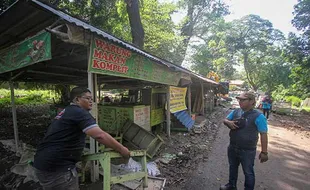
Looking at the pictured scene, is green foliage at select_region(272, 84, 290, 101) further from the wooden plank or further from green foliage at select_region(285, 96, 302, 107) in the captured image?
the wooden plank

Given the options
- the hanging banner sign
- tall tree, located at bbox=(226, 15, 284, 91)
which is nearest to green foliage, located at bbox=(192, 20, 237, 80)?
tall tree, located at bbox=(226, 15, 284, 91)

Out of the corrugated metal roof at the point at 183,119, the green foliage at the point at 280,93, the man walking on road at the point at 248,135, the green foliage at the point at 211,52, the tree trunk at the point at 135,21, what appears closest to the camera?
the man walking on road at the point at 248,135

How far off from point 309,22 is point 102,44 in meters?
21.7

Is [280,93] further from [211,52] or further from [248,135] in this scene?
[248,135]

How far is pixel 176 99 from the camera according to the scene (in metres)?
7.76

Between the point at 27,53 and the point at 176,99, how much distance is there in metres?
5.62

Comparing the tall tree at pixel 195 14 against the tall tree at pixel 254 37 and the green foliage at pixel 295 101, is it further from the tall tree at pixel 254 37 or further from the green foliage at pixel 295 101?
the green foliage at pixel 295 101

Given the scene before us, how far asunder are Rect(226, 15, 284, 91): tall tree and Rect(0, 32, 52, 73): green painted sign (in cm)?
3186

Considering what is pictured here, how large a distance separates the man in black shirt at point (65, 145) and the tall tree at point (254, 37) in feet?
108

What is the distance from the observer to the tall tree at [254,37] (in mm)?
30375

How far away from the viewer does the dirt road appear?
12.8 ft

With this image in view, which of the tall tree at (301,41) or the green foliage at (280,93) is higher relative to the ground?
the tall tree at (301,41)

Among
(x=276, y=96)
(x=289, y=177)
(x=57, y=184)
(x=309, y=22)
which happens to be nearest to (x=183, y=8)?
(x=309, y=22)

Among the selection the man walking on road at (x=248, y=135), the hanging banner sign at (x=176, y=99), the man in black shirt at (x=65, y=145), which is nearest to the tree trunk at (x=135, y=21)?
the hanging banner sign at (x=176, y=99)
